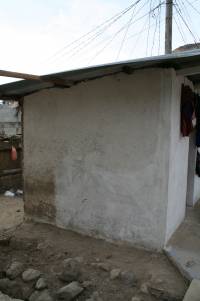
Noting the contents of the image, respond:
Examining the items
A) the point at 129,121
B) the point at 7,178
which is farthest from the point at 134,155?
the point at 7,178

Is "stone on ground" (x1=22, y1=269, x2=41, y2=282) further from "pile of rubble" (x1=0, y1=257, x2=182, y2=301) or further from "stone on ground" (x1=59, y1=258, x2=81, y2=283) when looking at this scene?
"stone on ground" (x1=59, y1=258, x2=81, y2=283)

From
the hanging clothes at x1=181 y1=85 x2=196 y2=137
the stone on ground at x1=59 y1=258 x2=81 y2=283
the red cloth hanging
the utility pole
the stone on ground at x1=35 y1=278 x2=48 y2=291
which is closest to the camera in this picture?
the stone on ground at x1=35 y1=278 x2=48 y2=291

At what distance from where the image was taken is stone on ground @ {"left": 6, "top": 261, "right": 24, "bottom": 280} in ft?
12.7

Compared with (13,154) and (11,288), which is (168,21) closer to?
(13,154)

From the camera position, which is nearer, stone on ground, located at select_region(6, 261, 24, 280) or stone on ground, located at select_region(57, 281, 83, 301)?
stone on ground, located at select_region(57, 281, 83, 301)

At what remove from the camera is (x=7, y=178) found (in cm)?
848

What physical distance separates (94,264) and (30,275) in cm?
89

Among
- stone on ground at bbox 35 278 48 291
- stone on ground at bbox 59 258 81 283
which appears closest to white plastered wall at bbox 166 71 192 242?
stone on ground at bbox 59 258 81 283

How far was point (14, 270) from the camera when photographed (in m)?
3.95

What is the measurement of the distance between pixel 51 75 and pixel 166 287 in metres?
3.15

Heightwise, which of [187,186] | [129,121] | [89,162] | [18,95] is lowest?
[187,186]

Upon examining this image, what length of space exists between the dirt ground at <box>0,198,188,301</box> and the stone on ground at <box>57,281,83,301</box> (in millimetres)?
73

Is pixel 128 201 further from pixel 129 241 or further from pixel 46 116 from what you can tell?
pixel 46 116

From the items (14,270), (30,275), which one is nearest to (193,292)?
(30,275)
